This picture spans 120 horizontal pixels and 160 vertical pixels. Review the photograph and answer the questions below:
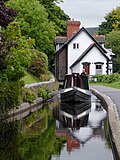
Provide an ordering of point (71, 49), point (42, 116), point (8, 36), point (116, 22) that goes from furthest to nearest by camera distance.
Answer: point (116, 22) < point (71, 49) < point (42, 116) < point (8, 36)

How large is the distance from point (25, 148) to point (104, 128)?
5.91 metres

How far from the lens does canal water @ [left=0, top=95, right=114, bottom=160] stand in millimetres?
14086

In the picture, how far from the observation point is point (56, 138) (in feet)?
57.1

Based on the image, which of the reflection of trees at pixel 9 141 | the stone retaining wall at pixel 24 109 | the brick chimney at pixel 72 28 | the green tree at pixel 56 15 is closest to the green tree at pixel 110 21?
the green tree at pixel 56 15

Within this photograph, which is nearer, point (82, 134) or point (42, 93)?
point (82, 134)

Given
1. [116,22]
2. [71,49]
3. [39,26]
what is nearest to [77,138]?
[39,26]

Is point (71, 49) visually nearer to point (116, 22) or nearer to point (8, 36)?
point (116, 22)

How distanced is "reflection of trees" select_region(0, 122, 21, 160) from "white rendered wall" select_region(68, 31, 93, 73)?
168ft

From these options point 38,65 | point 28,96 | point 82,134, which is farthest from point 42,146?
point 38,65

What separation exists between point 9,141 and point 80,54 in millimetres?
56858

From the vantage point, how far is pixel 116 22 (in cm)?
9769

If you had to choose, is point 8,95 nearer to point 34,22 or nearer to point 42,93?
point 42,93

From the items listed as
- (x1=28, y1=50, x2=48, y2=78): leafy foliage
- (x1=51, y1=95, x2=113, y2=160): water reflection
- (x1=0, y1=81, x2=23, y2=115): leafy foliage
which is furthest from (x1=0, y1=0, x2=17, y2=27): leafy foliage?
(x1=28, y1=50, x2=48, y2=78): leafy foliage

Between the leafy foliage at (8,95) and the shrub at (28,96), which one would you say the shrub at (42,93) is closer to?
the shrub at (28,96)
